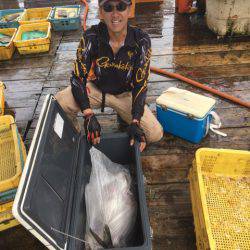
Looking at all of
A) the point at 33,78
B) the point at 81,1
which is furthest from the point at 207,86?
the point at 81,1

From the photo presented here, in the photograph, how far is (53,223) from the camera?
59.2 inches

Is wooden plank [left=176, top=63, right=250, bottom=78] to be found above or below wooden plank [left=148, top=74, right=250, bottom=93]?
above

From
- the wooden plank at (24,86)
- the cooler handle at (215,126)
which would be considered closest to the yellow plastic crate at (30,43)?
the wooden plank at (24,86)

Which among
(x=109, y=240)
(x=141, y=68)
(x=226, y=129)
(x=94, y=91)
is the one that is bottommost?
(x=226, y=129)

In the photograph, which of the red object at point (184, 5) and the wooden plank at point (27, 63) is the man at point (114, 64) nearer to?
the wooden plank at point (27, 63)

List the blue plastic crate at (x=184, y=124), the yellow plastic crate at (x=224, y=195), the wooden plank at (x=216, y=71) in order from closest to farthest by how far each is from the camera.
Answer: the yellow plastic crate at (x=224, y=195), the blue plastic crate at (x=184, y=124), the wooden plank at (x=216, y=71)

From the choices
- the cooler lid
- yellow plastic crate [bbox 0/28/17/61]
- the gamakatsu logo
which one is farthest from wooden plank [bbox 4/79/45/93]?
the cooler lid

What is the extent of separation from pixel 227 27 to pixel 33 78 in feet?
10.2

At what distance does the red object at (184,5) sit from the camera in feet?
18.1

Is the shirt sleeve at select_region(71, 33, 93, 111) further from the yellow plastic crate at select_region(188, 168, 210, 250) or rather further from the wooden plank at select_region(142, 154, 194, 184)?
the yellow plastic crate at select_region(188, 168, 210, 250)

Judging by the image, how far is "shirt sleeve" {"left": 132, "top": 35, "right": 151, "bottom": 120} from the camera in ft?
8.37

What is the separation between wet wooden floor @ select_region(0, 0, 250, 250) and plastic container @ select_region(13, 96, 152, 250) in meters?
0.49

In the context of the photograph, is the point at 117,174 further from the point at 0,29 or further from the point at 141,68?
the point at 0,29

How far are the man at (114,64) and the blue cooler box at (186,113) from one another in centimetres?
17
